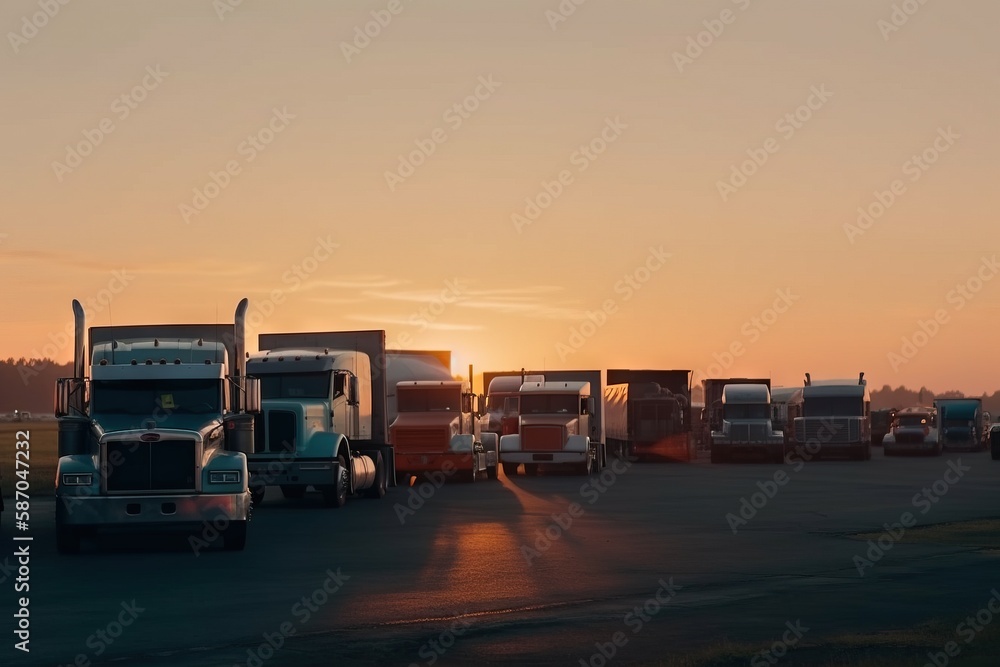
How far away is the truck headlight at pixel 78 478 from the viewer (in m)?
21.3

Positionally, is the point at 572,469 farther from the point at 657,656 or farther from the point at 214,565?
the point at 657,656

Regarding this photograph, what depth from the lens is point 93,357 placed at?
→ 78.4 ft

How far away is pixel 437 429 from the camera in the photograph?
4366cm

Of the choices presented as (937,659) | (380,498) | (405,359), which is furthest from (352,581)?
(405,359)

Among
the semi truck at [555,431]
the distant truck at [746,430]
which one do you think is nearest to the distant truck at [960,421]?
the distant truck at [746,430]

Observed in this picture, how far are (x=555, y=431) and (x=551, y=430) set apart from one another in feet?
0.45

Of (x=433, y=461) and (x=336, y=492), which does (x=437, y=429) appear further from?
(x=336, y=492)

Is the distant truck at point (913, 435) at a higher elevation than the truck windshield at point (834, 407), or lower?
lower

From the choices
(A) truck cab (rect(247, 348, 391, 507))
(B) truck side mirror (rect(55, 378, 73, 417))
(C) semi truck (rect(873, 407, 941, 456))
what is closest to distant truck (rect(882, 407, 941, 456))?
(C) semi truck (rect(873, 407, 941, 456))

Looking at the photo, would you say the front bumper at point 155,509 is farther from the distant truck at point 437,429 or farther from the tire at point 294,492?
the distant truck at point 437,429

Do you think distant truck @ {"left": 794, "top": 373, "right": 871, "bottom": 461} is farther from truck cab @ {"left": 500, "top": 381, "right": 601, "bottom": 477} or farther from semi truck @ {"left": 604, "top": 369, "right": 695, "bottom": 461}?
truck cab @ {"left": 500, "top": 381, "right": 601, "bottom": 477}

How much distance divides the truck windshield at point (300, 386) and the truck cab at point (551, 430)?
647 inches

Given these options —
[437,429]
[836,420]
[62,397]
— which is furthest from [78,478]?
[836,420]

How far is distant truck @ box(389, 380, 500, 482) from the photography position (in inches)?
1720
